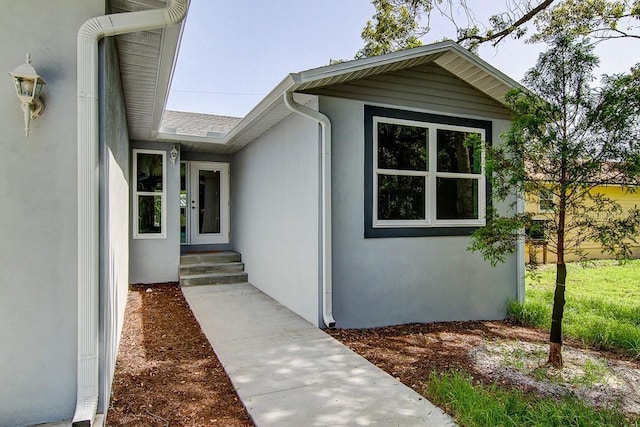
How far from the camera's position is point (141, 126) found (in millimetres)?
6738

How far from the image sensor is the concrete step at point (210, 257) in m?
8.10

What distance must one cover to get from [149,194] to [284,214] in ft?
12.1

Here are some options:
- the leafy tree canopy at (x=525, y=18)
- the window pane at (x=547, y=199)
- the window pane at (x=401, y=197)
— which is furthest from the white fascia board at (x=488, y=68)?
the leafy tree canopy at (x=525, y=18)

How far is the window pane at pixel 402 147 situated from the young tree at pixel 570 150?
134cm

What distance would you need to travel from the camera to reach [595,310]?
623 centimetres

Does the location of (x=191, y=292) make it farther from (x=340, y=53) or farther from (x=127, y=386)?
(x=340, y=53)

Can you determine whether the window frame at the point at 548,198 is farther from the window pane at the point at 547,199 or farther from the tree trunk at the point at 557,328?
the tree trunk at the point at 557,328

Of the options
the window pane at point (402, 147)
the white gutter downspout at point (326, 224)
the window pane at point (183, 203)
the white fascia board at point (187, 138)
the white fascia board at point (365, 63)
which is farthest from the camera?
the window pane at point (183, 203)

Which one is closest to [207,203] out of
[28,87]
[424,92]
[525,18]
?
[424,92]

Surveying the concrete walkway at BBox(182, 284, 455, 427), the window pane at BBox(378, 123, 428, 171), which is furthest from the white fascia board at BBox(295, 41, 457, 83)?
the concrete walkway at BBox(182, 284, 455, 427)

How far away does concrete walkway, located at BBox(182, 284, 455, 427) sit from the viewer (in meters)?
2.71

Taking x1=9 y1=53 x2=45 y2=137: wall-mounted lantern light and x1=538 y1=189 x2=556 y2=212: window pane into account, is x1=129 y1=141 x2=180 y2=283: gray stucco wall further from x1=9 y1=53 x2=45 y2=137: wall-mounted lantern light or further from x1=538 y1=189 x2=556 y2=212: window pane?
x1=538 y1=189 x2=556 y2=212: window pane

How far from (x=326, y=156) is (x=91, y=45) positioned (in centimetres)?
286

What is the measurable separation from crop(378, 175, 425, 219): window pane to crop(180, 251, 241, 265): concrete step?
14.4ft
